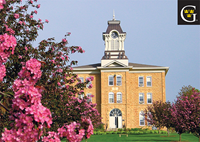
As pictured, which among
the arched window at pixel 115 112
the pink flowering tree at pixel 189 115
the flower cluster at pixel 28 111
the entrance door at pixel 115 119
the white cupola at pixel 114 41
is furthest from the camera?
the white cupola at pixel 114 41

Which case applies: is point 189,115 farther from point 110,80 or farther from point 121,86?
point 110,80

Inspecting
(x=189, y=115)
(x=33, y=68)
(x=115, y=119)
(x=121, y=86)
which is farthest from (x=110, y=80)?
(x=33, y=68)

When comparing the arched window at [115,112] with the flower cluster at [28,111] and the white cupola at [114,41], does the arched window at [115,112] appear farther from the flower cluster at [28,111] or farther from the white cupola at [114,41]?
the flower cluster at [28,111]

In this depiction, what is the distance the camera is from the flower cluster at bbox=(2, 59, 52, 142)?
492cm

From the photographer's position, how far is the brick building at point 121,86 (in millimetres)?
51281

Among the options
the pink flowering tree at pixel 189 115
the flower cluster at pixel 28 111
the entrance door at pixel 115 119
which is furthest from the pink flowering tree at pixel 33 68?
the entrance door at pixel 115 119

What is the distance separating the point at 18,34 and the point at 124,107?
43.4m

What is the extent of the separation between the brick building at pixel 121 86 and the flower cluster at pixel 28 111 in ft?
151

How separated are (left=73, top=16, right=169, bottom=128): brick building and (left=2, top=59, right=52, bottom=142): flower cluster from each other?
46.0 meters

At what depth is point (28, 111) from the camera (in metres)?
4.94

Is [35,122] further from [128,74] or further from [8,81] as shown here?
[128,74]

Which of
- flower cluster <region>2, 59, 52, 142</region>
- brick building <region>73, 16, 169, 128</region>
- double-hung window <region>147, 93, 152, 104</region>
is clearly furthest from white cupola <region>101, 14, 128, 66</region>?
flower cluster <region>2, 59, 52, 142</region>

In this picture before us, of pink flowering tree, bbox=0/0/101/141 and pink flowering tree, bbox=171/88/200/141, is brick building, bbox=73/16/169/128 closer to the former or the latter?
pink flowering tree, bbox=171/88/200/141

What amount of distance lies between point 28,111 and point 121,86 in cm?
4733
